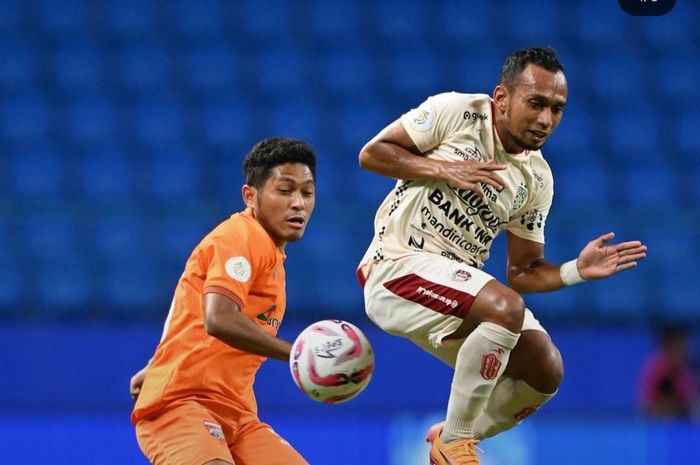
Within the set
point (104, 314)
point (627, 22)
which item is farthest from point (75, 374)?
point (627, 22)

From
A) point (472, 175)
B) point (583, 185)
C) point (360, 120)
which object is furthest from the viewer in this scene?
point (360, 120)

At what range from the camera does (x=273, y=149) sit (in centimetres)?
527

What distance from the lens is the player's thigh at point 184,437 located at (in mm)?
4805

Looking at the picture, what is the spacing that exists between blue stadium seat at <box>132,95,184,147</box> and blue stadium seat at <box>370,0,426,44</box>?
80.2 inches

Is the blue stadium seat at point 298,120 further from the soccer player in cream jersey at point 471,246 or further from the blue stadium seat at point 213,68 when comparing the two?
the soccer player in cream jersey at point 471,246

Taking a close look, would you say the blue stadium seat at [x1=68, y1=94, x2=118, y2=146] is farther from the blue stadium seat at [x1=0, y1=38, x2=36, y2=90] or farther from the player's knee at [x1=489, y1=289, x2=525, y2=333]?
the player's knee at [x1=489, y1=289, x2=525, y2=333]

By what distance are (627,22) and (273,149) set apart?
731 cm

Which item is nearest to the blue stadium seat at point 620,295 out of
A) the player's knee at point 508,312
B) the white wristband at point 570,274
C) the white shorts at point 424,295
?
the white wristband at point 570,274

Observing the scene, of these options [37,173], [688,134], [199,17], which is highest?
[199,17]

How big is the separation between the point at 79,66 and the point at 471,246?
6543 millimetres

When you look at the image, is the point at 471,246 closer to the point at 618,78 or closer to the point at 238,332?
the point at 238,332

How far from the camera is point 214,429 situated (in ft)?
16.2

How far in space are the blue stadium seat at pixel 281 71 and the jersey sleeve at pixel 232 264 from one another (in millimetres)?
6033

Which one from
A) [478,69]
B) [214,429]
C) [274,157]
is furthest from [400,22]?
[214,429]
